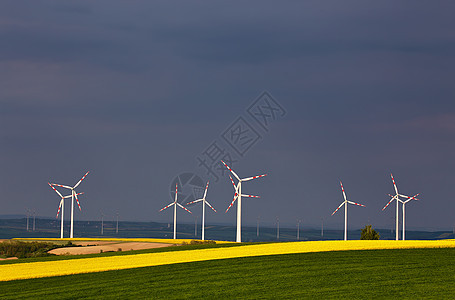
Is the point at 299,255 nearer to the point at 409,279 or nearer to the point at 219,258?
the point at 219,258

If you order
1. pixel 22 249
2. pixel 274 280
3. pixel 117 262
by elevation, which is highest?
pixel 274 280

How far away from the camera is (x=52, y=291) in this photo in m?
27.5

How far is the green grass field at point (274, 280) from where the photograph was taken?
24734 millimetres

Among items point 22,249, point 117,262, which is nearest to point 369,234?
point 117,262

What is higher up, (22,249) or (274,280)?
(274,280)

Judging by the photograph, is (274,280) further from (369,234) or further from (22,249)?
(22,249)

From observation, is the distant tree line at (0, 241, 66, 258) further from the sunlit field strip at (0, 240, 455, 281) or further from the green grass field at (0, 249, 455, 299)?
the green grass field at (0, 249, 455, 299)

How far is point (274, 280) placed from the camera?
27734 millimetres

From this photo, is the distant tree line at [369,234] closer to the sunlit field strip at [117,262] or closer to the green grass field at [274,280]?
the sunlit field strip at [117,262]

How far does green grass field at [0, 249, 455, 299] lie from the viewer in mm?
24734

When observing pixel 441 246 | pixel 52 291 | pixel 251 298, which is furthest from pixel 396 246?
pixel 52 291

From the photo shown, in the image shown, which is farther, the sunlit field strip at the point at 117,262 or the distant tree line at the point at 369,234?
the distant tree line at the point at 369,234

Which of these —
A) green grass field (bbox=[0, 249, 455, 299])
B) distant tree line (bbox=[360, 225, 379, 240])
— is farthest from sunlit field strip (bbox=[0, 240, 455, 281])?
distant tree line (bbox=[360, 225, 379, 240])

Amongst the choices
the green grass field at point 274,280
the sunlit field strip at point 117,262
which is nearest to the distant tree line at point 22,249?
the sunlit field strip at point 117,262
